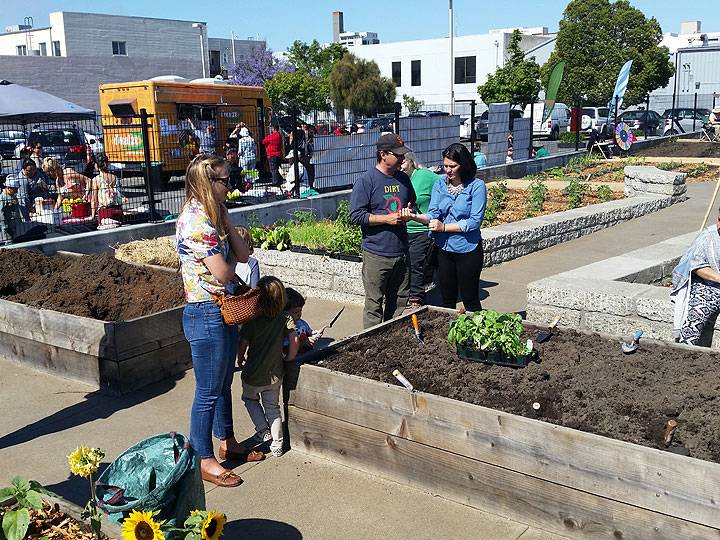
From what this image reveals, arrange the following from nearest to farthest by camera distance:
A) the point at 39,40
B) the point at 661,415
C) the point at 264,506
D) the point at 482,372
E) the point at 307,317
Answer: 1. the point at 661,415
2. the point at 264,506
3. the point at 482,372
4. the point at 307,317
5. the point at 39,40

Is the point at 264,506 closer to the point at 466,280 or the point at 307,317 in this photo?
Answer: the point at 466,280

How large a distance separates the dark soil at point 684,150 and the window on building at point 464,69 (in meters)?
31.0

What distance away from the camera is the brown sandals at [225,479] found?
14.9 feet

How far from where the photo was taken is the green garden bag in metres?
3.28

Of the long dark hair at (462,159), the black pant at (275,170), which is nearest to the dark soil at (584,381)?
the long dark hair at (462,159)

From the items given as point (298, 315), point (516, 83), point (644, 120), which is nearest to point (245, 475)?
point (298, 315)

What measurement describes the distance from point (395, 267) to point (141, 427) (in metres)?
2.36

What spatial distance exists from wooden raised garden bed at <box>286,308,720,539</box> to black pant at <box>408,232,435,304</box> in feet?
6.45

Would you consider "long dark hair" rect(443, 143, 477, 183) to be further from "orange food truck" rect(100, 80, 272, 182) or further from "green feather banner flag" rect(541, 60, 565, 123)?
"green feather banner flag" rect(541, 60, 565, 123)

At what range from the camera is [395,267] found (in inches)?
243

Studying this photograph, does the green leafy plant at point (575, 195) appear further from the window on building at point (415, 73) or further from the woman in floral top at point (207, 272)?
the window on building at point (415, 73)

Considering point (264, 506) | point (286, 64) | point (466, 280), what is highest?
point (286, 64)

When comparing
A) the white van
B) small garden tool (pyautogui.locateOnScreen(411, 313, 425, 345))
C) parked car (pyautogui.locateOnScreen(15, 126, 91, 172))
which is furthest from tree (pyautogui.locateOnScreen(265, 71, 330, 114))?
small garden tool (pyautogui.locateOnScreen(411, 313, 425, 345))

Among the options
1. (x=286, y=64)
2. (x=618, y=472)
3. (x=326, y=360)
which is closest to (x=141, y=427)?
(x=326, y=360)
